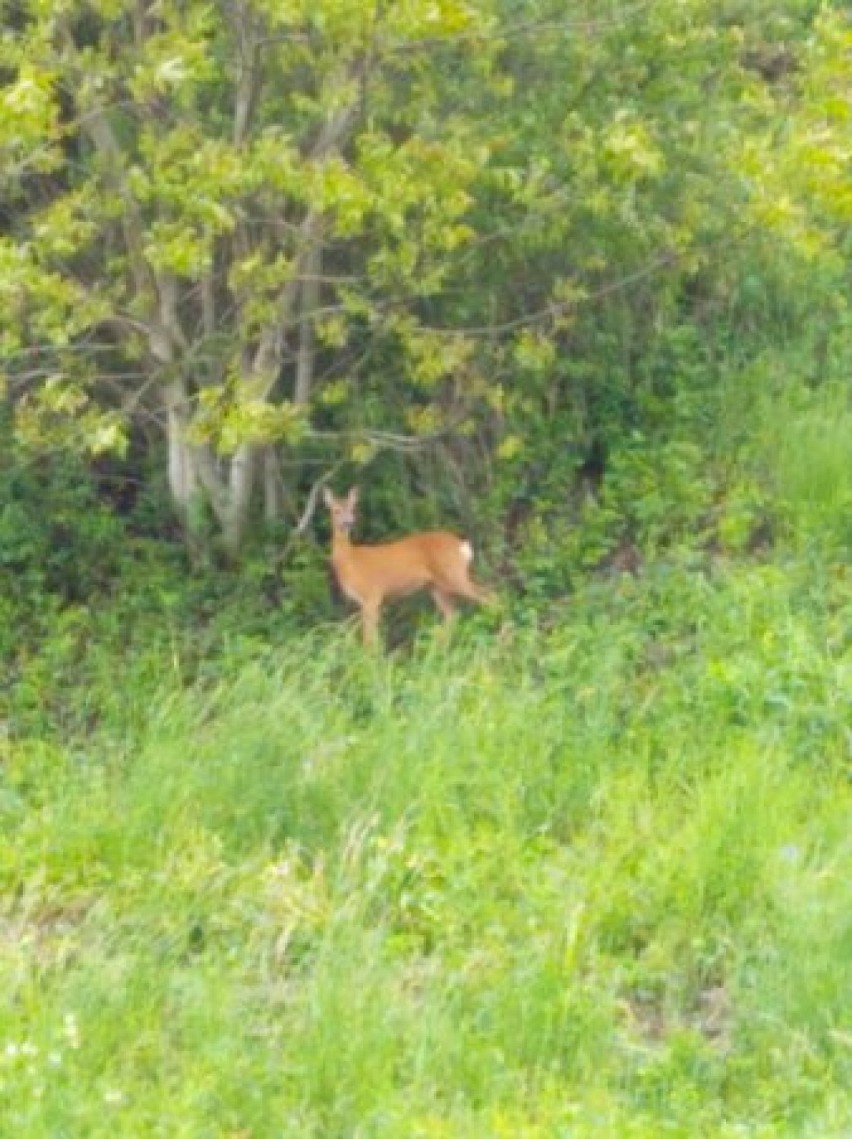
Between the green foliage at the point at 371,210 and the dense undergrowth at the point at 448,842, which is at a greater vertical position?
the green foliage at the point at 371,210

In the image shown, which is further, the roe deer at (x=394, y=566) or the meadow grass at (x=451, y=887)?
the roe deer at (x=394, y=566)

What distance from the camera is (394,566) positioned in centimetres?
1072

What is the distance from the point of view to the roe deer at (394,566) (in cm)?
1070

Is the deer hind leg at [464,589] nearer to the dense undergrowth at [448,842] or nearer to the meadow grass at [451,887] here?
the dense undergrowth at [448,842]

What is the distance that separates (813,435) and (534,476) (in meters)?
1.36

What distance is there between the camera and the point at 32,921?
24.9 ft

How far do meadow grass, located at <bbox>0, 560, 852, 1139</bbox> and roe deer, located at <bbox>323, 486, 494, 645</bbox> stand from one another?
1.22 ft

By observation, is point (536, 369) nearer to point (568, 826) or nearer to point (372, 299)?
point (372, 299)

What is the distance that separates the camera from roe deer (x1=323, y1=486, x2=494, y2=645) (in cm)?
1070

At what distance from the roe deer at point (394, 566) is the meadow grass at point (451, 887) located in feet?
1.22

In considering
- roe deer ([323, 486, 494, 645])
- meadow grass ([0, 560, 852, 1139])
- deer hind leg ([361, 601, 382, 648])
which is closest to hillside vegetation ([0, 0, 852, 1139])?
meadow grass ([0, 560, 852, 1139])

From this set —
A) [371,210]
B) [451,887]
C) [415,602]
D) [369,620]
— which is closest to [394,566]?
[369,620]

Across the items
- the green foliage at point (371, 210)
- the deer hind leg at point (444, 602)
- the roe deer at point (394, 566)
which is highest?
A: the green foliage at point (371, 210)

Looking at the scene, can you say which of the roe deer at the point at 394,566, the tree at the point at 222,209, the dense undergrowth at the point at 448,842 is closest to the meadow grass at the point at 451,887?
the dense undergrowth at the point at 448,842
